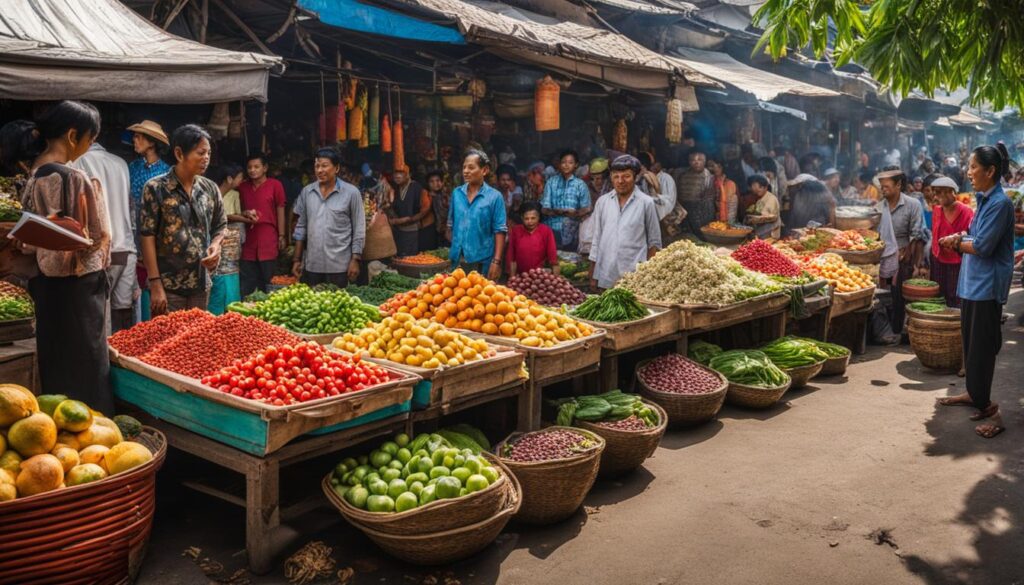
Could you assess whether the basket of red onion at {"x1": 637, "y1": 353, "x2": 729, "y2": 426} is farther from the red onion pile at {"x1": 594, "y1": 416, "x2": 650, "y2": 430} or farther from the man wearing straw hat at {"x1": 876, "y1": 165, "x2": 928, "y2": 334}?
the man wearing straw hat at {"x1": 876, "y1": 165, "x2": 928, "y2": 334}

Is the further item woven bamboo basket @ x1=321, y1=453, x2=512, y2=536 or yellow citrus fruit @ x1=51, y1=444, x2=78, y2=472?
woven bamboo basket @ x1=321, y1=453, x2=512, y2=536

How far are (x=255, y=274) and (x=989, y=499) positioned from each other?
686 cm

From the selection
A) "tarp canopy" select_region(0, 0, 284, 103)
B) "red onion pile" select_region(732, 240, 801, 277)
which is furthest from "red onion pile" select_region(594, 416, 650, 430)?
"red onion pile" select_region(732, 240, 801, 277)

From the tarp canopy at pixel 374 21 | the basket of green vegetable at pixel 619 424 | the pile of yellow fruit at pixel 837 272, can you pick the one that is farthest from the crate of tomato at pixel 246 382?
the pile of yellow fruit at pixel 837 272

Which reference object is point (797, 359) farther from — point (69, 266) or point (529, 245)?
point (69, 266)

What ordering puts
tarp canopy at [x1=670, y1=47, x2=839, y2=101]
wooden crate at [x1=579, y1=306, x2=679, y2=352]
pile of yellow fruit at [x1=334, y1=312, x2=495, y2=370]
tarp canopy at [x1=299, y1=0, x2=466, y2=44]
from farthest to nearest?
tarp canopy at [x1=670, y1=47, x2=839, y2=101]
tarp canopy at [x1=299, y1=0, x2=466, y2=44]
wooden crate at [x1=579, y1=306, x2=679, y2=352]
pile of yellow fruit at [x1=334, y1=312, x2=495, y2=370]

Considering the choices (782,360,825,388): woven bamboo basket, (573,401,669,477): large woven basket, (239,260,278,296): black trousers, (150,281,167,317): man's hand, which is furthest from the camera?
(239,260,278,296): black trousers

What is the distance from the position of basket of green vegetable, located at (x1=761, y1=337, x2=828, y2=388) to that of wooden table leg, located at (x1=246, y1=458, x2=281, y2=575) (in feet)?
16.1

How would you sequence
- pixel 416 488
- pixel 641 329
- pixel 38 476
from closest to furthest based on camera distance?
pixel 38 476
pixel 416 488
pixel 641 329

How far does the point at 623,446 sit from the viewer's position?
503 centimetres

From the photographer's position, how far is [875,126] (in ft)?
75.8

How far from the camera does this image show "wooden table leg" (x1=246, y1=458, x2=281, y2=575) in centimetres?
382

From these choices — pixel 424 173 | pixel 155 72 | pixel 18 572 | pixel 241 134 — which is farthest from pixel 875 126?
pixel 18 572

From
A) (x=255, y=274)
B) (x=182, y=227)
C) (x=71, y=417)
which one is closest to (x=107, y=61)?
(x=182, y=227)
